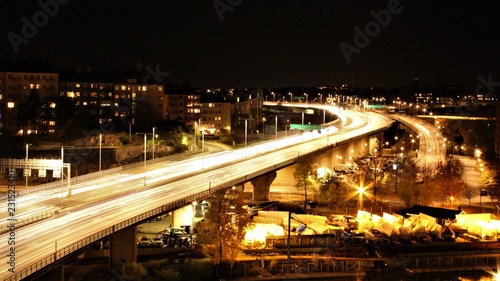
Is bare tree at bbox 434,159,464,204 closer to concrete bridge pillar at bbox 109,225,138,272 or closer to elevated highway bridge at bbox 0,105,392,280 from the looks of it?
elevated highway bridge at bbox 0,105,392,280

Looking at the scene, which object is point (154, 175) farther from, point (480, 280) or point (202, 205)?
point (480, 280)

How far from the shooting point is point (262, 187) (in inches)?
1384

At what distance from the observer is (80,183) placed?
26766 millimetres

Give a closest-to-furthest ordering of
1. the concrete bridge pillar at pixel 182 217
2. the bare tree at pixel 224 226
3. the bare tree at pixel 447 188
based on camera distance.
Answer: the bare tree at pixel 224 226 → the concrete bridge pillar at pixel 182 217 → the bare tree at pixel 447 188

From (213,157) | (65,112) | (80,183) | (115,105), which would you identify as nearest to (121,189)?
(80,183)

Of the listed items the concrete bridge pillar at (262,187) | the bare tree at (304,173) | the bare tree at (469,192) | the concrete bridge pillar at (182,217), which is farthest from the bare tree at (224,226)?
the bare tree at (469,192)

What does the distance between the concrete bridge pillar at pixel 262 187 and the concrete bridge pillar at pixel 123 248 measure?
14824 millimetres

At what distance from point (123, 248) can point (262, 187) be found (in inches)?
603

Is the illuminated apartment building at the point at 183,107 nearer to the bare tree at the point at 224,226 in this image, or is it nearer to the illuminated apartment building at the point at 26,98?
the illuminated apartment building at the point at 26,98

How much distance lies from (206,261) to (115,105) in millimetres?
40965

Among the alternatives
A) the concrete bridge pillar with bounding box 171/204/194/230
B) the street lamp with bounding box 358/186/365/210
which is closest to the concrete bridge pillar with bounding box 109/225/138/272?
the concrete bridge pillar with bounding box 171/204/194/230

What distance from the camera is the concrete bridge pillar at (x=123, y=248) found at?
2073 centimetres

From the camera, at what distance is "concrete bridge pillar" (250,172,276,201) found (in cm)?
3494

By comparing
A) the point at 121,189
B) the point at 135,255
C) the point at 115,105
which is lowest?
→ the point at 135,255
